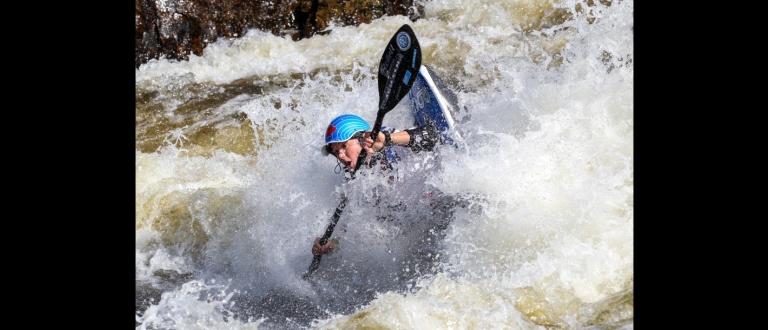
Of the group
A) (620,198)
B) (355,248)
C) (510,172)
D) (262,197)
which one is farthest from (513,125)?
(262,197)

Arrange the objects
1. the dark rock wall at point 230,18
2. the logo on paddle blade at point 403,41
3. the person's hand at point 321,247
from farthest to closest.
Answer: the dark rock wall at point 230,18 → the person's hand at point 321,247 → the logo on paddle blade at point 403,41

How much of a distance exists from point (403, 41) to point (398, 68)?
7.0 inches

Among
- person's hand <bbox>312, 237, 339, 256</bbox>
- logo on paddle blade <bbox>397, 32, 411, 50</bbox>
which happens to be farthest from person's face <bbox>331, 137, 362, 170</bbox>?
logo on paddle blade <bbox>397, 32, 411, 50</bbox>

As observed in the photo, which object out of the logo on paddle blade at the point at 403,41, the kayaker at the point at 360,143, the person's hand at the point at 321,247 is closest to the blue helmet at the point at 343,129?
the kayaker at the point at 360,143

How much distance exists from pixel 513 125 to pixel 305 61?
2.75m

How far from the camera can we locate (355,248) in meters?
4.10

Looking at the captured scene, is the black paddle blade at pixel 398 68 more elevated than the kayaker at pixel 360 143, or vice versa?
the black paddle blade at pixel 398 68

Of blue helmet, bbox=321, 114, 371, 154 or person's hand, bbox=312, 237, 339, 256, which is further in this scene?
person's hand, bbox=312, 237, 339, 256

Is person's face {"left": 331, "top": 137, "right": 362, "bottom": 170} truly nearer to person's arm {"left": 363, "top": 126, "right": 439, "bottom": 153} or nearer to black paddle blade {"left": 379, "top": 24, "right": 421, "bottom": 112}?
person's arm {"left": 363, "top": 126, "right": 439, "bottom": 153}

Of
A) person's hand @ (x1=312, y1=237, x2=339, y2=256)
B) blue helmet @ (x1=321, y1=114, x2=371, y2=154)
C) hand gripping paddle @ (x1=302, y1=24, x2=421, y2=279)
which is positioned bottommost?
person's hand @ (x1=312, y1=237, x2=339, y2=256)

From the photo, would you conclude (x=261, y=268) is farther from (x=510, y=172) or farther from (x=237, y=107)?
(x=237, y=107)

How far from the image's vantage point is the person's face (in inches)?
151

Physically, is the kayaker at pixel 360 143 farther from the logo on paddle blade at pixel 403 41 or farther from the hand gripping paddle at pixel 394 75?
the logo on paddle blade at pixel 403 41

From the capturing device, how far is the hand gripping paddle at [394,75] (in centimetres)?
378
